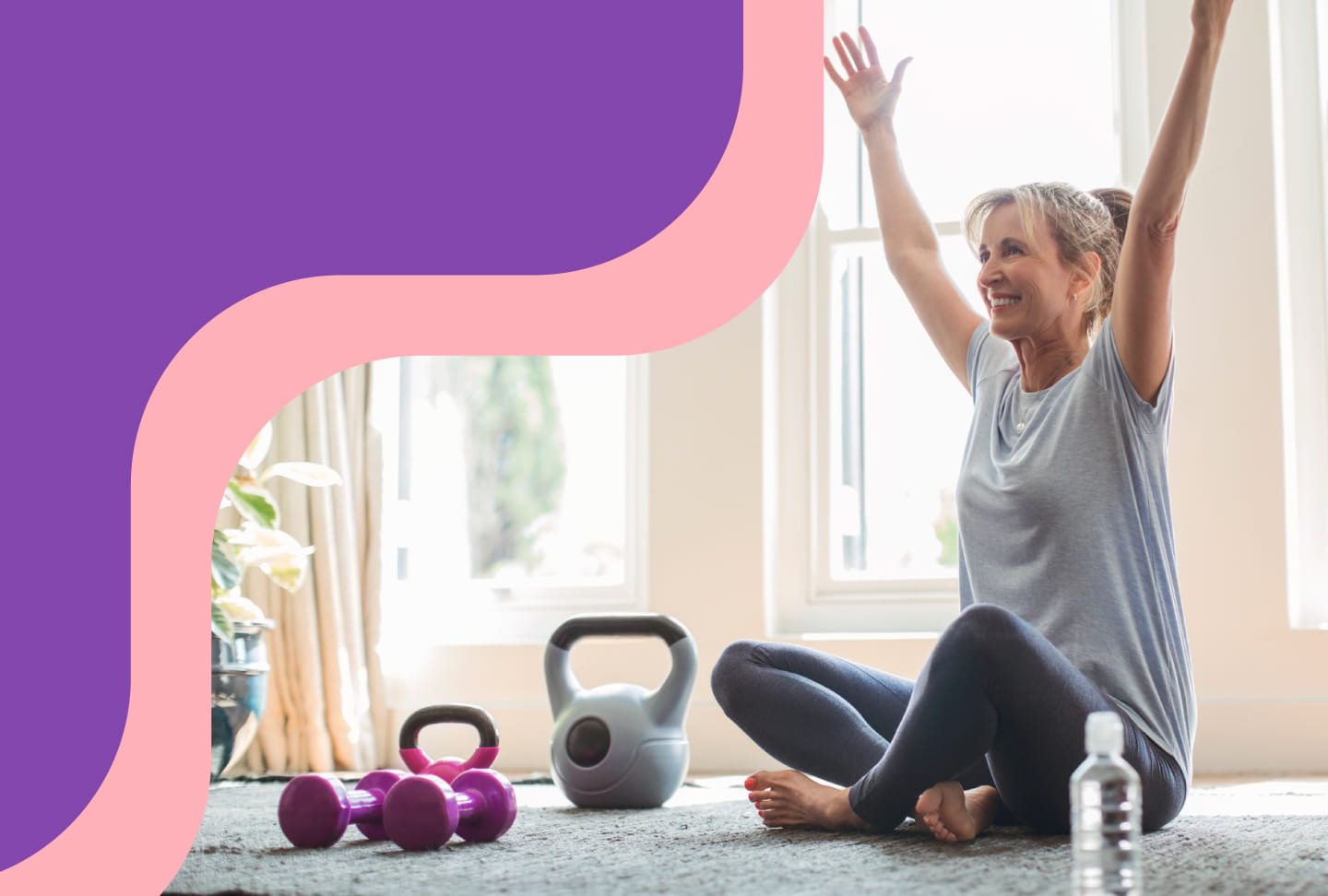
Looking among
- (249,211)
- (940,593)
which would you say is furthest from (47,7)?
(940,593)

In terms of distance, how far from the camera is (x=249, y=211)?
107cm

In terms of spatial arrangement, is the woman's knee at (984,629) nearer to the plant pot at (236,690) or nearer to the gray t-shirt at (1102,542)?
the gray t-shirt at (1102,542)

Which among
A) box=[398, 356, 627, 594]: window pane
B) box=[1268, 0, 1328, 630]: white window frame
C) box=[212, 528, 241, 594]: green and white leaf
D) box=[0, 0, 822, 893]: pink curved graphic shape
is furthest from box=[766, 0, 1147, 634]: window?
box=[0, 0, 822, 893]: pink curved graphic shape

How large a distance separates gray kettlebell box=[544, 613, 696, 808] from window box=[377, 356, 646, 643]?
119 centimetres

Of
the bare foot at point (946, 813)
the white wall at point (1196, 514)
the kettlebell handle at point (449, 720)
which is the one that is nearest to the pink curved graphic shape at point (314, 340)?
the bare foot at point (946, 813)

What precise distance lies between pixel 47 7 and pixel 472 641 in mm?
2345

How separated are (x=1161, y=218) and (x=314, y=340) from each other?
0.88 m

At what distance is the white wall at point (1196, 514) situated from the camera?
2.68 m

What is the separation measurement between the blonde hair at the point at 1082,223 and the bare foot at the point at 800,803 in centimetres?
66

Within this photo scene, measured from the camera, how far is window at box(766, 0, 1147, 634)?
3049 millimetres

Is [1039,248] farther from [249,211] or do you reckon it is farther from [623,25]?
[249,211]

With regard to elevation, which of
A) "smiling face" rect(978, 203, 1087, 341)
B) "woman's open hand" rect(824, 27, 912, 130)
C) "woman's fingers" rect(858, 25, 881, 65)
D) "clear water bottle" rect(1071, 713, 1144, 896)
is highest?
"woman's fingers" rect(858, 25, 881, 65)

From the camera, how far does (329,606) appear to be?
119 inches

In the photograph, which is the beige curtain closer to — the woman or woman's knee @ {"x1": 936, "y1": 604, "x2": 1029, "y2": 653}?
the woman
